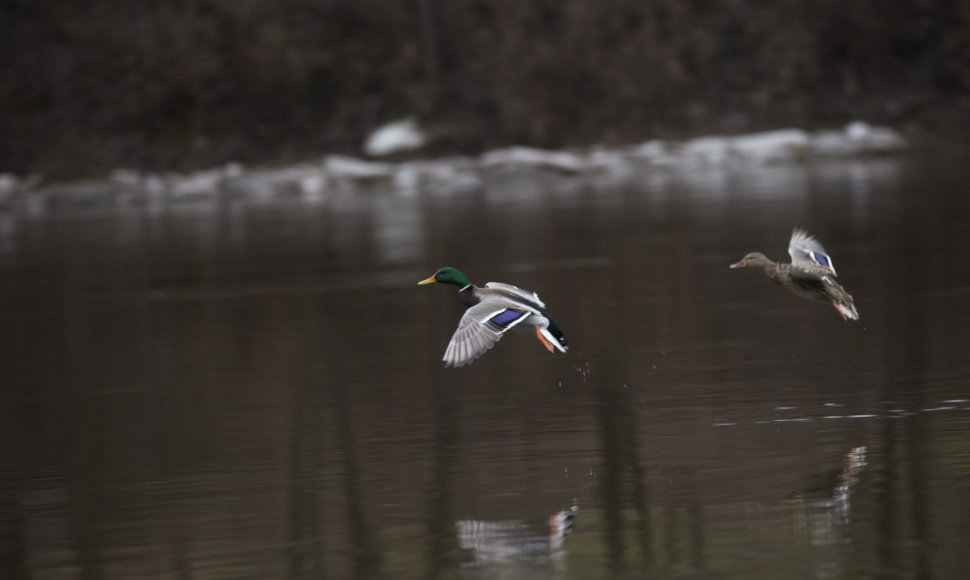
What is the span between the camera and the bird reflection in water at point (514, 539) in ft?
18.6

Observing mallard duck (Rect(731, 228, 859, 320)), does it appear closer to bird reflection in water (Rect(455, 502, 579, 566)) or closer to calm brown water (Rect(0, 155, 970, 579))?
calm brown water (Rect(0, 155, 970, 579))

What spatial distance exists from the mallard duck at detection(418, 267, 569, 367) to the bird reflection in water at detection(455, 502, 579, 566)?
5.47ft

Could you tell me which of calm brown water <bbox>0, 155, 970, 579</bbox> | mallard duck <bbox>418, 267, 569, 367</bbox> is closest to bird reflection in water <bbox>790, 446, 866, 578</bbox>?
calm brown water <bbox>0, 155, 970, 579</bbox>

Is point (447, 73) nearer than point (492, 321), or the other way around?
point (492, 321)

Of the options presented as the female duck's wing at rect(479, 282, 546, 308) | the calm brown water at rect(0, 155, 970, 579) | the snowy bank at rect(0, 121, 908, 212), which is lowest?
the calm brown water at rect(0, 155, 970, 579)

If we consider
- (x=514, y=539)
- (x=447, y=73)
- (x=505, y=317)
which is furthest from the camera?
(x=447, y=73)

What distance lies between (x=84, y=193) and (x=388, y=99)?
33.3 ft

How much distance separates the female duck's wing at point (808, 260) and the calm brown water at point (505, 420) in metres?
0.61

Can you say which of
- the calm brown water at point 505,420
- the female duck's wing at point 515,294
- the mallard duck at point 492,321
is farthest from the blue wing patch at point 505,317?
the calm brown water at point 505,420

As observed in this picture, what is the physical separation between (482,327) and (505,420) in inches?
23.1

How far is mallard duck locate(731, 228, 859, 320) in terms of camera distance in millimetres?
9039

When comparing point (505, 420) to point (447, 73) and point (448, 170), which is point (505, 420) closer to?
point (448, 170)

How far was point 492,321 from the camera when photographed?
8.14 m

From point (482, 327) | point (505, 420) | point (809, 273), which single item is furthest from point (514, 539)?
point (809, 273)
